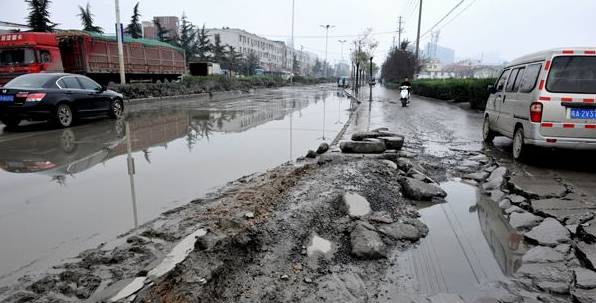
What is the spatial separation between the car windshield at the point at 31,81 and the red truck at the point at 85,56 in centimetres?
743

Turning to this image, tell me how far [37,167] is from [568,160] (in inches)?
382

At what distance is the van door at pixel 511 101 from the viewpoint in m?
7.51

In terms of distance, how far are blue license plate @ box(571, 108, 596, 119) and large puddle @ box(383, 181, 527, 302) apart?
2.60 metres

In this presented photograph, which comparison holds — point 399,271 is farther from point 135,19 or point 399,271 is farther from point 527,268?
point 135,19

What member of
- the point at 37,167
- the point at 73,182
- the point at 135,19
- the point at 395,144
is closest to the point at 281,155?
the point at 395,144

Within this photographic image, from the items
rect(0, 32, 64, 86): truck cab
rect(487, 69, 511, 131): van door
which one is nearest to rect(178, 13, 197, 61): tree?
rect(0, 32, 64, 86): truck cab

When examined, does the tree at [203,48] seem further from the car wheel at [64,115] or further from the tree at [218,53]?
the car wheel at [64,115]

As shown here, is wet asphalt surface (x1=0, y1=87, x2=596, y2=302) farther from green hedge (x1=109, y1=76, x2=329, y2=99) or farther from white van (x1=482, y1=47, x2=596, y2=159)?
green hedge (x1=109, y1=76, x2=329, y2=99)

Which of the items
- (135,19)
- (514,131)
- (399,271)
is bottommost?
(399,271)

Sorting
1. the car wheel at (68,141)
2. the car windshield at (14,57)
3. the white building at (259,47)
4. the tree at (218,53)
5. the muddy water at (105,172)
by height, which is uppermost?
the white building at (259,47)

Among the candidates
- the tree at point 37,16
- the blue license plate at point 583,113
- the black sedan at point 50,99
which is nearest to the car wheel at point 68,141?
the black sedan at point 50,99

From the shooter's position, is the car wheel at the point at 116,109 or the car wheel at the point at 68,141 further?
the car wheel at the point at 116,109

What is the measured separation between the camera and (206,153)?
8.19 m

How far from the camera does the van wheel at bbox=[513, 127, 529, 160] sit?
23.5 ft
